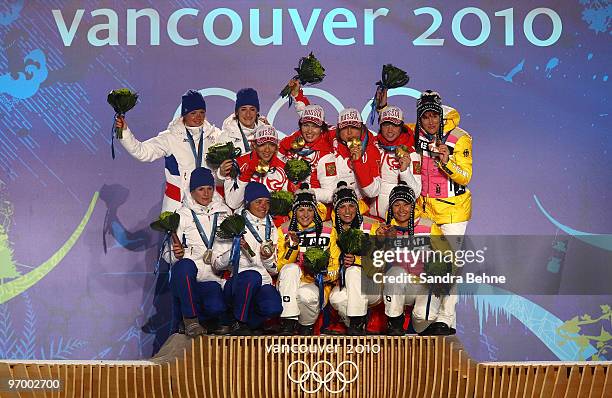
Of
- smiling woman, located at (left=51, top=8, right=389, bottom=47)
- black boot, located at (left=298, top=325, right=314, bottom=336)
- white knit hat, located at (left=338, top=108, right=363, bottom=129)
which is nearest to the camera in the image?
black boot, located at (left=298, top=325, right=314, bottom=336)

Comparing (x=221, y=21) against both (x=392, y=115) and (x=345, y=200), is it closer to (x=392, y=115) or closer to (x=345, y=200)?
(x=392, y=115)

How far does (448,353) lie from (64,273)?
2806mm

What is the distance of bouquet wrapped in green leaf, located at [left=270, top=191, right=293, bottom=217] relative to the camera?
6391 millimetres

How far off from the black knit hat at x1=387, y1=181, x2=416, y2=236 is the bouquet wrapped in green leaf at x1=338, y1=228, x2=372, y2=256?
0.26 m

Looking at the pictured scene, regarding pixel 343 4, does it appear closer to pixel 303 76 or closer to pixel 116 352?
pixel 303 76

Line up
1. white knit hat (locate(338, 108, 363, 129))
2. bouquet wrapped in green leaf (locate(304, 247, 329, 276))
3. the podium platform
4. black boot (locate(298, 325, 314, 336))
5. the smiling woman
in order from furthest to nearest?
the smiling woman < white knit hat (locate(338, 108, 363, 129)) < black boot (locate(298, 325, 314, 336)) < bouquet wrapped in green leaf (locate(304, 247, 329, 276)) < the podium platform

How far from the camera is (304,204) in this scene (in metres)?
6.39

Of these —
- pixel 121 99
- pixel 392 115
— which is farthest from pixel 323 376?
pixel 121 99

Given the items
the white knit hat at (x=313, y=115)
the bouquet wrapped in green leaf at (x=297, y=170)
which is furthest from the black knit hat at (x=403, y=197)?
the white knit hat at (x=313, y=115)

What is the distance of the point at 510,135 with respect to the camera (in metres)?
7.53

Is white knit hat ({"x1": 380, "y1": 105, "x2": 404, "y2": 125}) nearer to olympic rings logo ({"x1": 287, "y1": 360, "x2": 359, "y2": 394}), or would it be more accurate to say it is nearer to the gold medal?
the gold medal

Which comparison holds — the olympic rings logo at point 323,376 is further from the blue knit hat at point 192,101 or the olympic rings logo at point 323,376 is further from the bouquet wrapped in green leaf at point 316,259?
the blue knit hat at point 192,101

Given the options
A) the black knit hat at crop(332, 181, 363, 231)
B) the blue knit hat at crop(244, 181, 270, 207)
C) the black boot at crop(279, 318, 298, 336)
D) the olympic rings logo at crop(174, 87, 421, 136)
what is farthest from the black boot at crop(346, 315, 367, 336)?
the olympic rings logo at crop(174, 87, 421, 136)

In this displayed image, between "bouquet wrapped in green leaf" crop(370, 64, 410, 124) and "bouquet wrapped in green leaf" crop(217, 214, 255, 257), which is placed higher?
"bouquet wrapped in green leaf" crop(370, 64, 410, 124)
